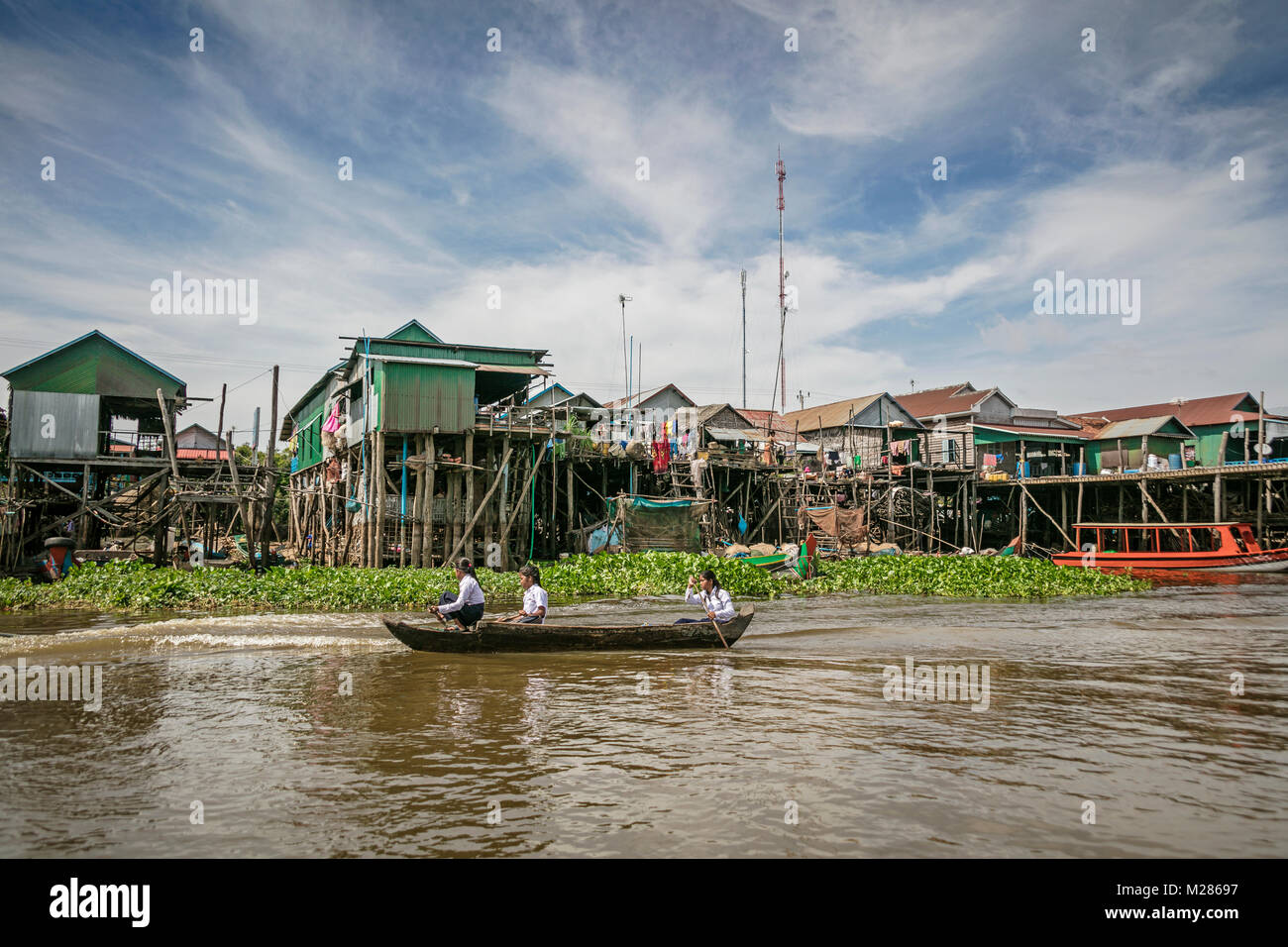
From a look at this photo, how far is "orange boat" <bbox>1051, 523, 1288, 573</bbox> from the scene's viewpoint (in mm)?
27469

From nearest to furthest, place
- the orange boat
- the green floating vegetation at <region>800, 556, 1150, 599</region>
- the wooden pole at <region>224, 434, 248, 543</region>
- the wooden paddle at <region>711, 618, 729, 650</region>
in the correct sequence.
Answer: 1. the wooden paddle at <region>711, 618, 729, 650</region>
2. the wooden pole at <region>224, 434, 248, 543</region>
3. the green floating vegetation at <region>800, 556, 1150, 599</region>
4. the orange boat

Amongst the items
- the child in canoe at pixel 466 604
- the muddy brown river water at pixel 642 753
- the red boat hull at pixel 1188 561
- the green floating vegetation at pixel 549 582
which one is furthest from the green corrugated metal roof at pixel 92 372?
the red boat hull at pixel 1188 561

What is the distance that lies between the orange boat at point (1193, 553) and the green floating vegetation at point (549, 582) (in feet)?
19.8

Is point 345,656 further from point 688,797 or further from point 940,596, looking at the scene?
point 940,596

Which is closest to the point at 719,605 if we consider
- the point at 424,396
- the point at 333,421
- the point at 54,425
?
the point at 424,396

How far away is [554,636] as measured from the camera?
37.9ft

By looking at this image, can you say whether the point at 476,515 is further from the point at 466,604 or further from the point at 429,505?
the point at 466,604

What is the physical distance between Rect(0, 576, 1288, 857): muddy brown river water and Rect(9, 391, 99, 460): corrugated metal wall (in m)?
15.7

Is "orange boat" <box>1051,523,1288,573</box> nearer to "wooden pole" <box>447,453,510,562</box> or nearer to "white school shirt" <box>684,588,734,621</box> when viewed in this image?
"wooden pole" <box>447,453,510,562</box>

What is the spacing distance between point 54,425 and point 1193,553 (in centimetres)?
3816

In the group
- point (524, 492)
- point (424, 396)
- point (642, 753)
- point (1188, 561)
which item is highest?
point (424, 396)

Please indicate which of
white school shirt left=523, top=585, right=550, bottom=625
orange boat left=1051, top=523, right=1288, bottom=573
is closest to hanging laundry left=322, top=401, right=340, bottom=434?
white school shirt left=523, top=585, right=550, bottom=625
